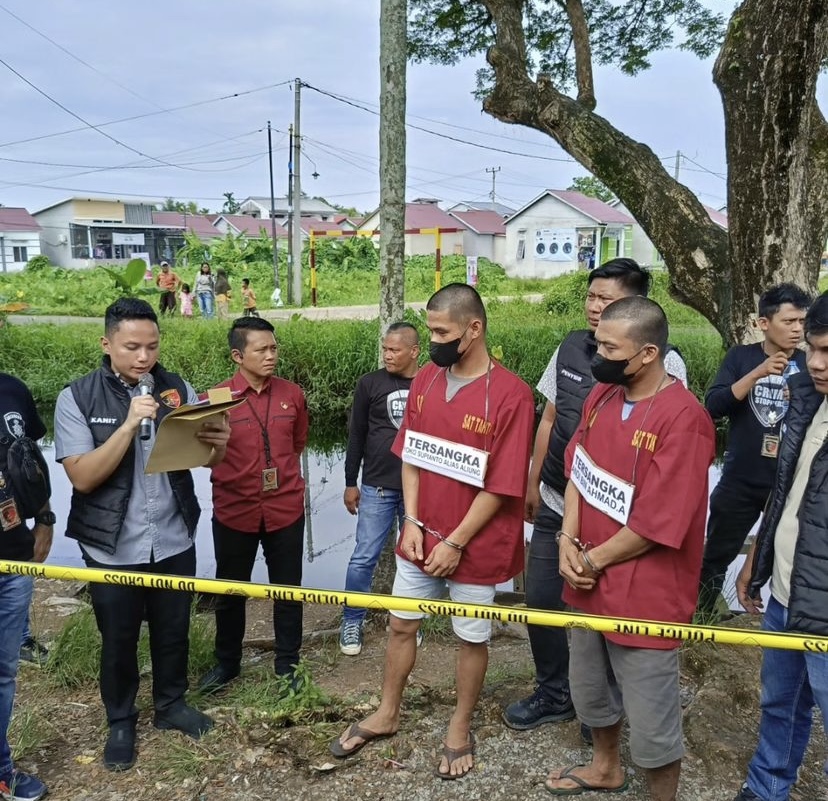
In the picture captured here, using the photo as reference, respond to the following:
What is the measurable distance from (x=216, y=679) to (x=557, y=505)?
1.76 meters

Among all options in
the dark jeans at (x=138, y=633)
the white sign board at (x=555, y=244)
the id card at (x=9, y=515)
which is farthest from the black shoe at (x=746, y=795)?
the white sign board at (x=555, y=244)

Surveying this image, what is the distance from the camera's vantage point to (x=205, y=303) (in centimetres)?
1962

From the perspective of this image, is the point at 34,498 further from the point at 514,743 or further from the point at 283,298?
the point at 283,298

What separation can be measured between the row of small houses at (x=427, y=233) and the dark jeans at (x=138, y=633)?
33.3m

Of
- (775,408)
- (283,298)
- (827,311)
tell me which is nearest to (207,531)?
(775,408)

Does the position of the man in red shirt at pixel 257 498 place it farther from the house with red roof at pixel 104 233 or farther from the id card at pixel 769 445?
the house with red roof at pixel 104 233

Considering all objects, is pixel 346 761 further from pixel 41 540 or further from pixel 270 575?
pixel 41 540

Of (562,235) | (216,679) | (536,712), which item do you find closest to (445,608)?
(536,712)

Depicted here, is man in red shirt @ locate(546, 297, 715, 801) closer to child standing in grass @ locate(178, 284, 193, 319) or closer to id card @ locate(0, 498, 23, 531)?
id card @ locate(0, 498, 23, 531)

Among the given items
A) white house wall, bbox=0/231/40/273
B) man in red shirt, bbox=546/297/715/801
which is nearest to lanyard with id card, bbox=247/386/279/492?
man in red shirt, bbox=546/297/715/801

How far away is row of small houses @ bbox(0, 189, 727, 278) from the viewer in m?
37.8

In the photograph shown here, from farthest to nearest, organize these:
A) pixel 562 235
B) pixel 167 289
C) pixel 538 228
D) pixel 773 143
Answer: pixel 538 228, pixel 562 235, pixel 167 289, pixel 773 143

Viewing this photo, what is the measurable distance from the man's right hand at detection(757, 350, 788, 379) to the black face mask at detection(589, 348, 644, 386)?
141 cm

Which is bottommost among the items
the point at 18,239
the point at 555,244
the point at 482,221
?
the point at 555,244
